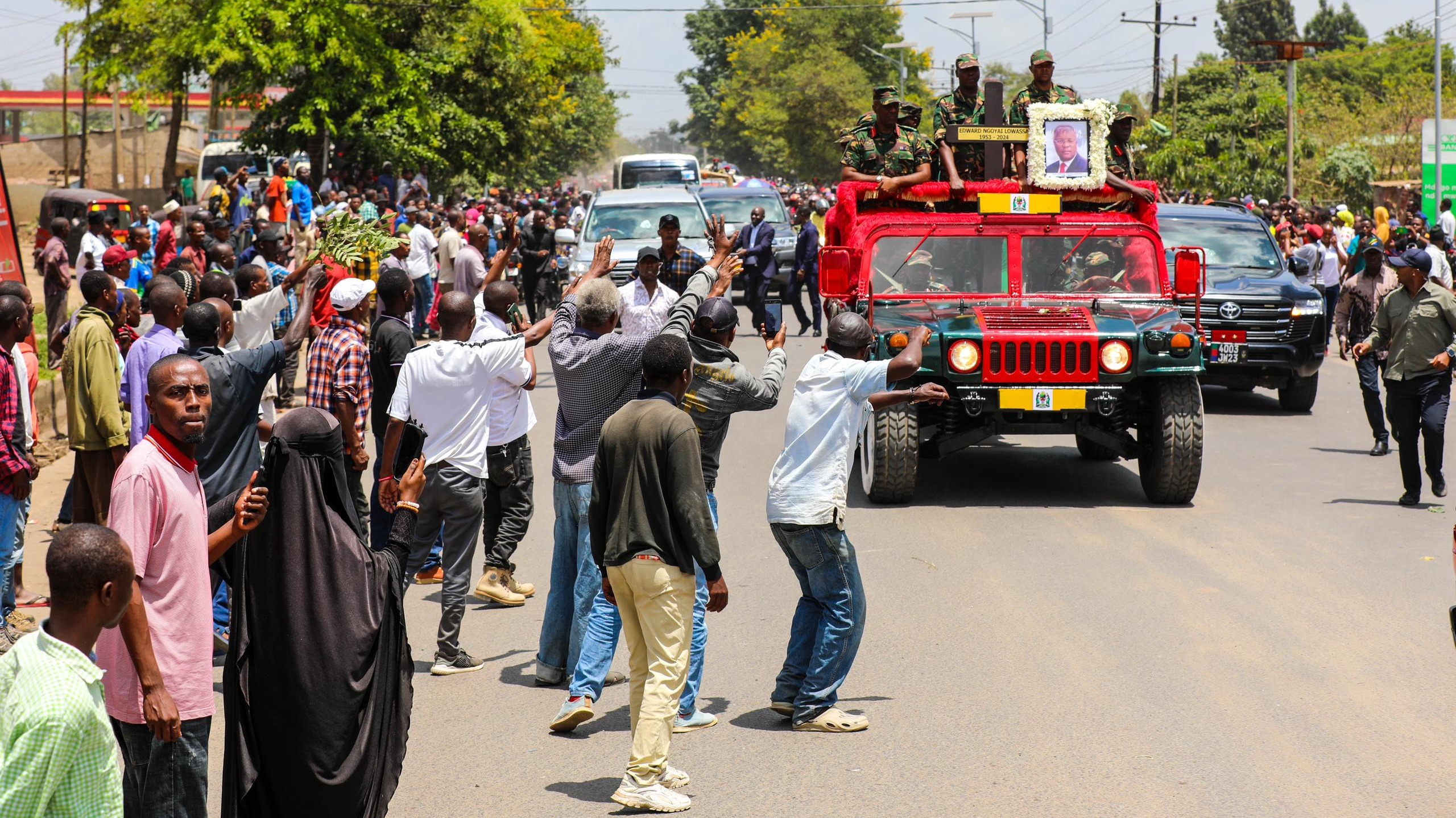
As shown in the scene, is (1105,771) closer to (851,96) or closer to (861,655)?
(861,655)

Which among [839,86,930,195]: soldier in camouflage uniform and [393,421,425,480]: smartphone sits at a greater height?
[839,86,930,195]: soldier in camouflage uniform

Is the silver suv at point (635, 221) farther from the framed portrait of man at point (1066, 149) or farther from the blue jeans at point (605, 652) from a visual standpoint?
the blue jeans at point (605, 652)

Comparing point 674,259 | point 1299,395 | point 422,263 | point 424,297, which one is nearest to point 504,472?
point 674,259

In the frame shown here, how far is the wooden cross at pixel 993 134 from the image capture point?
11.3 metres

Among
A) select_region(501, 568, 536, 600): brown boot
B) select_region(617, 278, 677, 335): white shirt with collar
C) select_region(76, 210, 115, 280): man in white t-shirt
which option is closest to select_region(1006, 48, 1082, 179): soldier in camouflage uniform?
select_region(617, 278, 677, 335): white shirt with collar

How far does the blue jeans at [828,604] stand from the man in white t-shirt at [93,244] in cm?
1008

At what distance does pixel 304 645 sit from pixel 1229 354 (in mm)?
12202

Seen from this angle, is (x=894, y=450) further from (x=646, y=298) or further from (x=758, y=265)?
(x=758, y=265)

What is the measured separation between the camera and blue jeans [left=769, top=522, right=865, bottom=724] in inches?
226

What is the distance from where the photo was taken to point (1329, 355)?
66.8 feet

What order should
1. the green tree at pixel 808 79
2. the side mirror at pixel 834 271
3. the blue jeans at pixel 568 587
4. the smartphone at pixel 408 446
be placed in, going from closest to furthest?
the blue jeans at pixel 568 587 → the smartphone at pixel 408 446 → the side mirror at pixel 834 271 → the green tree at pixel 808 79

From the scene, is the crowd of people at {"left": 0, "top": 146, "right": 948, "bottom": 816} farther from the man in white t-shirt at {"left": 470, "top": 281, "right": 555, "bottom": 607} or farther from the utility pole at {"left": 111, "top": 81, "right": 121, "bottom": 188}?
the utility pole at {"left": 111, "top": 81, "right": 121, "bottom": 188}

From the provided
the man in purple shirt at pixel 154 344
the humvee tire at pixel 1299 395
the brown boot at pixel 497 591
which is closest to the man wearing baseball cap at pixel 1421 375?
the humvee tire at pixel 1299 395

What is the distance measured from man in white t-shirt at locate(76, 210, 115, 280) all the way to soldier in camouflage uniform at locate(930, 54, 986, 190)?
7831 mm
